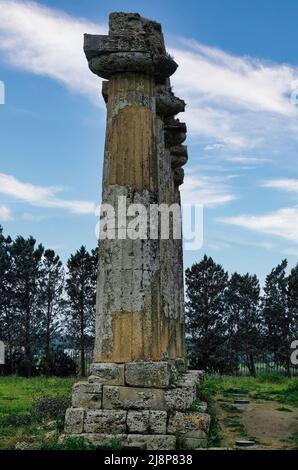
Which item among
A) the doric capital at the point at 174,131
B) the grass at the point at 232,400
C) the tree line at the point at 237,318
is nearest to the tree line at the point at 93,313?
the tree line at the point at 237,318

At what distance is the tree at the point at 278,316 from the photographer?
60531 mm

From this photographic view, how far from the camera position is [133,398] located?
1366 cm

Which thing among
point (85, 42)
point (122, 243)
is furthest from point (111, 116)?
point (122, 243)

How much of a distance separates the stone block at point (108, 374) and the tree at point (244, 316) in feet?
154

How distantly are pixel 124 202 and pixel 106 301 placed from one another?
2502mm

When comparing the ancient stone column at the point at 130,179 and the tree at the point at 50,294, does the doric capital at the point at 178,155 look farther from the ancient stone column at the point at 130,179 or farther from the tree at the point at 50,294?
the tree at the point at 50,294

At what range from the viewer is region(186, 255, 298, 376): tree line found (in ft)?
189

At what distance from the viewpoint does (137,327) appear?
566 inches

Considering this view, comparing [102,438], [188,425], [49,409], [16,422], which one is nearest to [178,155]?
[49,409]

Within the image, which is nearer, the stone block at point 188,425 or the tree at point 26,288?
the stone block at point 188,425

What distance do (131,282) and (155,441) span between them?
3681 mm

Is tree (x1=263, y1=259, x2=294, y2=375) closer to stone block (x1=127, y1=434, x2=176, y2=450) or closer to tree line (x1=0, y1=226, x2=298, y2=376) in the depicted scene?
tree line (x1=0, y1=226, x2=298, y2=376)
